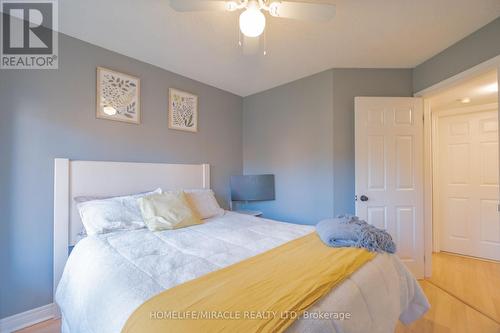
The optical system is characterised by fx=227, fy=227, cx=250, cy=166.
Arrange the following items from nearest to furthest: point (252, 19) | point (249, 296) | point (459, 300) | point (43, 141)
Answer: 1. point (249, 296)
2. point (252, 19)
3. point (43, 141)
4. point (459, 300)

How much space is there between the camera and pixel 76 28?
1.91 metres

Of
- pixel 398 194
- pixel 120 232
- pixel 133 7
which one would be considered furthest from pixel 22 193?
pixel 398 194

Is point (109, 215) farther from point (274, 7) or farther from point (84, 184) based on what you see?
point (274, 7)

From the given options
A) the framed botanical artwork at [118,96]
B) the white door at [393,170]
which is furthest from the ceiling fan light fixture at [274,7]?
the framed botanical artwork at [118,96]

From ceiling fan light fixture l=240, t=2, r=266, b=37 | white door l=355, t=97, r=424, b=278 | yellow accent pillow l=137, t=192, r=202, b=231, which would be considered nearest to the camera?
ceiling fan light fixture l=240, t=2, r=266, b=37

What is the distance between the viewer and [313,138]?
2885 mm

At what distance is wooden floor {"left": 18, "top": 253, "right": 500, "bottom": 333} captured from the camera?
176 centimetres

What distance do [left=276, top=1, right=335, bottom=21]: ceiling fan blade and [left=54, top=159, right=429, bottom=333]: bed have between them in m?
1.47

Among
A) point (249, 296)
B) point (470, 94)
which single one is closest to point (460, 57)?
point (470, 94)

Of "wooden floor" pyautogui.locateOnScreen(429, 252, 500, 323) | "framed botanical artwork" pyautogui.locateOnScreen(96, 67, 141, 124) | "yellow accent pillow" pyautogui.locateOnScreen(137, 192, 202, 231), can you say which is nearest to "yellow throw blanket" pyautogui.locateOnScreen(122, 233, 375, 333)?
"yellow accent pillow" pyautogui.locateOnScreen(137, 192, 202, 231)

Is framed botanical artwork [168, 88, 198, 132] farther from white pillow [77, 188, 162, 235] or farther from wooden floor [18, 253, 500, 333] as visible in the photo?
wooden floor [18, 253, 500, 333]

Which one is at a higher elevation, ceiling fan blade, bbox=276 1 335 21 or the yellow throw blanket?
ceiling fan blade, bbox=276 1 335 21

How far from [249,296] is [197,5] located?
1.56 metres

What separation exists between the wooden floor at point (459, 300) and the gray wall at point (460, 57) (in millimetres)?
2136
